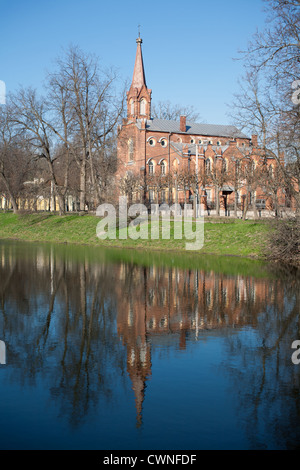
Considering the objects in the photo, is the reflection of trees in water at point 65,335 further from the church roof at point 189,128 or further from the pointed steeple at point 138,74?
the pointed steeple at point 138,74

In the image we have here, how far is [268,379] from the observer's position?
24.6 ft

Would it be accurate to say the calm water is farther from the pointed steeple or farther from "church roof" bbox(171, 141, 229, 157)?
the pointed steeple

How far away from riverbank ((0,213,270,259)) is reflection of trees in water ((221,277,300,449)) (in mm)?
16085

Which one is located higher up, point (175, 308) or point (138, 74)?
point (138, 74)

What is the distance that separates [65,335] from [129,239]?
82.1ft

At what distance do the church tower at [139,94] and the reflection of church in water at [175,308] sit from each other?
184 ft

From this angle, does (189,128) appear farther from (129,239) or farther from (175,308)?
(175,308)

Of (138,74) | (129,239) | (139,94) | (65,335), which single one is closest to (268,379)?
(65,335)

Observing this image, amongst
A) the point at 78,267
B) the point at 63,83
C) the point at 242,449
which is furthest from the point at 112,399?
the point at 63,83

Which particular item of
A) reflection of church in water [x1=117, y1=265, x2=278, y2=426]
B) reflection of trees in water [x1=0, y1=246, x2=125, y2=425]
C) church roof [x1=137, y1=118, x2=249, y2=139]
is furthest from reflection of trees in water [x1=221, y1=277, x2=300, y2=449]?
church roof [x1=137, y1=118, x2=249, y2=139]

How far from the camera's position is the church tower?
235 ft

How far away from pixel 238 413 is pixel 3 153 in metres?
54.3

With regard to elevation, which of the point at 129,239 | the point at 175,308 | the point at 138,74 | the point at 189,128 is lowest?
the point at 175,308

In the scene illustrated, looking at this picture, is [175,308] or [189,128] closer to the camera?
[175,308]
